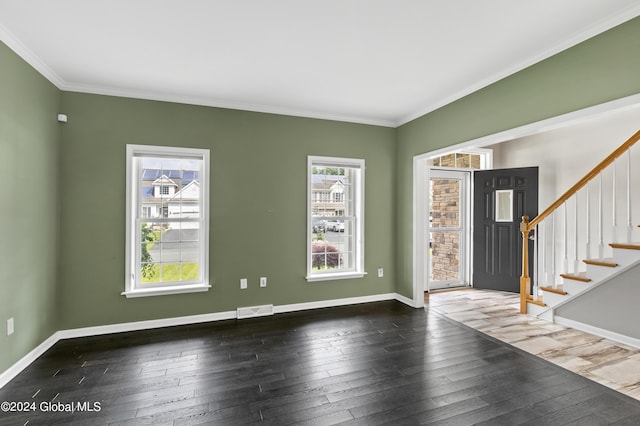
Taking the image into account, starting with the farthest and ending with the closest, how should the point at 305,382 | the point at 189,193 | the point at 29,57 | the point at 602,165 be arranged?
the point at 189,193
the point at 602,165
the point at 29,57
the point at 305,382

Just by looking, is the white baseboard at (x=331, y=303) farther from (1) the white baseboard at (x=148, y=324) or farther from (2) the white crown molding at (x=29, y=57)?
(2) the white crown molding at (x=29, y=57)

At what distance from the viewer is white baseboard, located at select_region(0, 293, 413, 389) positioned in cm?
269

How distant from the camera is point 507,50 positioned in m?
2.71

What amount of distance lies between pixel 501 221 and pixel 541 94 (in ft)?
9.79

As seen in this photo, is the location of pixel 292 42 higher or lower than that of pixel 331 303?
higher

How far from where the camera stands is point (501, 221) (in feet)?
17.3

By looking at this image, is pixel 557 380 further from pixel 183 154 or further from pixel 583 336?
pixel 183 154

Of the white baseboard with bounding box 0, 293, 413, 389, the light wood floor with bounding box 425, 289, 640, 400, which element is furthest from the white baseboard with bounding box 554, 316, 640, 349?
the white baseboard with bounding box 0, 293, 413, 389

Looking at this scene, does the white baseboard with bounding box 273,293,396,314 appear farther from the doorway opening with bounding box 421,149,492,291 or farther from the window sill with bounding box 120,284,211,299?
the doorway opening with bounding box 421,149,492,291

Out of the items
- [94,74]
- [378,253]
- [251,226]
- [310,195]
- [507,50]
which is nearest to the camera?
[507,50]

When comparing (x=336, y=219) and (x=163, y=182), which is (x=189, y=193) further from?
(x=336, y=219)

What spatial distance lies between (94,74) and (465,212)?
570 cm

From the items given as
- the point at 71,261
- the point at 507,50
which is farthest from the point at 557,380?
the point at 71,261

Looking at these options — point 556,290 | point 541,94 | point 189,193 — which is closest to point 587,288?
point 556,290
